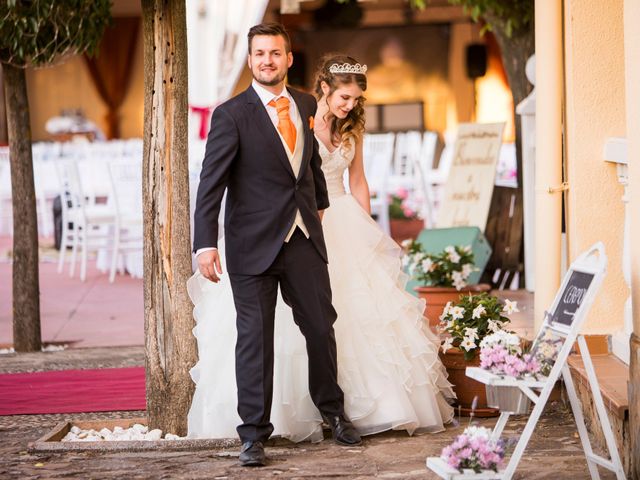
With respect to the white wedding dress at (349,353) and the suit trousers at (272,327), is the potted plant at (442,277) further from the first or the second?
the suit trousers at (272,327)

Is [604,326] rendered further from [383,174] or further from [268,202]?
[383,174]

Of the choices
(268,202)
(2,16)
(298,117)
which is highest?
(2,16)

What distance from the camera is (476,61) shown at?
71.7 feet

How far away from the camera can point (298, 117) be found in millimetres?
4809

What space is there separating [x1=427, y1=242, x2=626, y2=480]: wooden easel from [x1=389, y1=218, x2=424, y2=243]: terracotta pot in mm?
10612

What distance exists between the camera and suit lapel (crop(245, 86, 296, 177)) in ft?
15.2

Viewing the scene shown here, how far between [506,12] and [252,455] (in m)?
5.61

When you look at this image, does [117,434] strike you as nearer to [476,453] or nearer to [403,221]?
[476,453]

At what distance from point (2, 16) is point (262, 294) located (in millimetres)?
3620

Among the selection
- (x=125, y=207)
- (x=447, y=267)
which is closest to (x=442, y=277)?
(x=447, y=267)

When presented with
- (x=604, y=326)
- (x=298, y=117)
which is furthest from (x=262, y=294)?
(x=604, y=326)

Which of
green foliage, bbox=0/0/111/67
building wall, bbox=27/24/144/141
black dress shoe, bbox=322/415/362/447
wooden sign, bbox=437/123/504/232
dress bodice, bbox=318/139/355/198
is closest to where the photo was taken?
black dress shoe, bbox=322/415/362/447

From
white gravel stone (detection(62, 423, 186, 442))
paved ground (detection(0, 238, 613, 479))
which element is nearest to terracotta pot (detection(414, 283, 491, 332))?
paved ground (detection(0, 238, 613, 479))

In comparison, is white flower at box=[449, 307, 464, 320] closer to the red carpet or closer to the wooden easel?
the wooden easel
